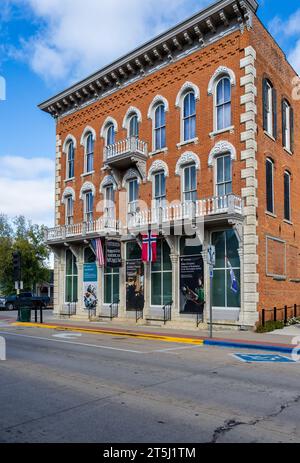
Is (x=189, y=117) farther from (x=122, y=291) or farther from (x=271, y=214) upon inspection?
(x=122, y=291)

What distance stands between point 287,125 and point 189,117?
541cm

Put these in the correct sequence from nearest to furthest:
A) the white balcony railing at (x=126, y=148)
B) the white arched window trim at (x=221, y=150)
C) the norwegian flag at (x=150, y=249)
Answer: the white arched window trim at (x=221, y=150)
the norwegian flag at (x=150, y=249)
the white balcony railing at (x=126, y=148)

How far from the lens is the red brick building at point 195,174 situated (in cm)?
1855

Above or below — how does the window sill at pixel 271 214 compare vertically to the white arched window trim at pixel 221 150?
below

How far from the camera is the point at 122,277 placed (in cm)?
2320

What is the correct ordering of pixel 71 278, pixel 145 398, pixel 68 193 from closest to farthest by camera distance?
pixel 145 398 < pixel 71 278 < pixel 68 193

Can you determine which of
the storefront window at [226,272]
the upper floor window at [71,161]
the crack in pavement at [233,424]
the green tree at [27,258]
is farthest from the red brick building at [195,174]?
the green tree at [27,258]

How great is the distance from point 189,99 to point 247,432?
724 inches

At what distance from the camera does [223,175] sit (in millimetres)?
19375

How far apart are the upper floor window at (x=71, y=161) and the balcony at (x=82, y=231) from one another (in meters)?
3.82

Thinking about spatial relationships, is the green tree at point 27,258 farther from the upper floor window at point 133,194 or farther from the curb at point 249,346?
the curb at point 249,346

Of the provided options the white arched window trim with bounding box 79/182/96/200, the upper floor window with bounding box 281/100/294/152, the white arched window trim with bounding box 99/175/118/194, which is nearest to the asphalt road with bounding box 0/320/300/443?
the white arched window trim with bounding box 99/175/118/194

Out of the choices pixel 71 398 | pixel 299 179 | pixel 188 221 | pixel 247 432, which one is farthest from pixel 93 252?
pixel 247 432

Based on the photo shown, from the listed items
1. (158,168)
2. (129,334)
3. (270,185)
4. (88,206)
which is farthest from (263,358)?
(88,206)
